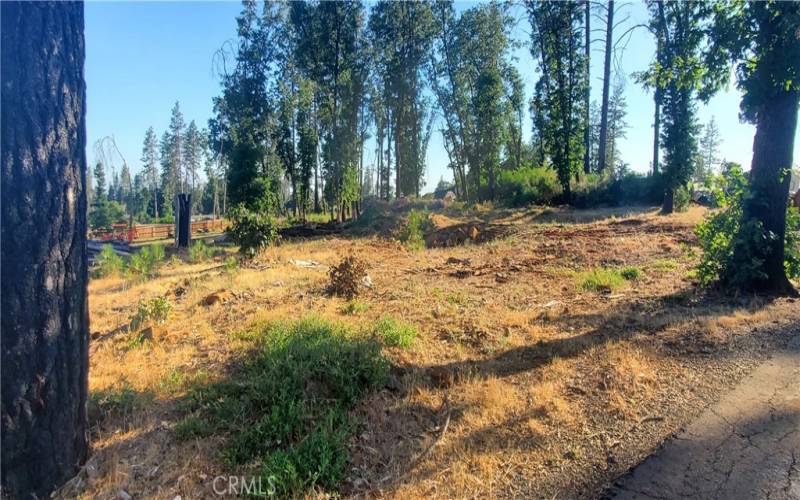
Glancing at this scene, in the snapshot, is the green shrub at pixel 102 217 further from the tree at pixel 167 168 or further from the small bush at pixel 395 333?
the small bush at pixel 395 333

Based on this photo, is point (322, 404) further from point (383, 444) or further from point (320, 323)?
point (320, 323)

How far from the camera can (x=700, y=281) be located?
6434 mm

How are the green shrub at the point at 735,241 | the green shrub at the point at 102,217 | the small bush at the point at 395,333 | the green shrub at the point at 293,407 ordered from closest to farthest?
the green shrub at the point at 293,407, the small bush at the point at 395,333, the green shrub at the point at 735,241, the green shrub at the point at 102,217

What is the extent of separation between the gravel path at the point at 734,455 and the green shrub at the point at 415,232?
10066mm

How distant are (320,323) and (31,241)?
8.73 feet

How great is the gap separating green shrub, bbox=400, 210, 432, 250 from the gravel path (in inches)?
396

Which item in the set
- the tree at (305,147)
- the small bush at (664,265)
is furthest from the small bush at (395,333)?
the tree at (305,147)

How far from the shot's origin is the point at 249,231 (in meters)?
10.5

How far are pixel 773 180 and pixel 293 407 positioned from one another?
6612 millimetres

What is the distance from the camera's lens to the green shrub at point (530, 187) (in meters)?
23.2

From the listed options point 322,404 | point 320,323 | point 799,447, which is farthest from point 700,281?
point 322,404

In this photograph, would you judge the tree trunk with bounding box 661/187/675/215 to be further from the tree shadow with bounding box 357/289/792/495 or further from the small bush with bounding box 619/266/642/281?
the tree shadow with bounding box 357/289/792/495

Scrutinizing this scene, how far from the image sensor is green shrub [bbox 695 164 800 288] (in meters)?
5.87

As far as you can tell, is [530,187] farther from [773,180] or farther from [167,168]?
[167,168]
